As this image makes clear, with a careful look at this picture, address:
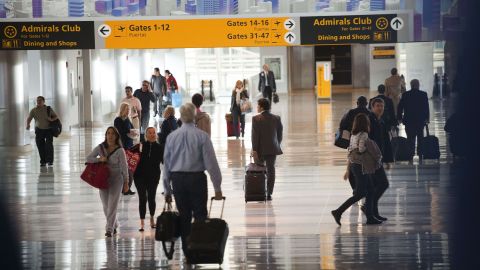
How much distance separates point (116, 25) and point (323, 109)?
64.4 ft

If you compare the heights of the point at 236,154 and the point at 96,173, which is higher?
the point at 96,173

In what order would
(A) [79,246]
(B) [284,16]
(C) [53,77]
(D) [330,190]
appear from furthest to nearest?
1. (C) [53,77]
2. (B) [284,16]
3. (D) [330,190]
4. (A) [79,246]

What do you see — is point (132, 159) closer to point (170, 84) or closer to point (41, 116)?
point (41, 116)

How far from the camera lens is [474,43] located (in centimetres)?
571

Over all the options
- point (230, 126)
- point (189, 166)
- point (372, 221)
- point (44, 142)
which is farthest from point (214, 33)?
point (189, 166)

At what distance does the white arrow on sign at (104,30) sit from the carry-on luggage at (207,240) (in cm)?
1133

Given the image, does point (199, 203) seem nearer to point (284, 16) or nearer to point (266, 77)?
point (284, 16)

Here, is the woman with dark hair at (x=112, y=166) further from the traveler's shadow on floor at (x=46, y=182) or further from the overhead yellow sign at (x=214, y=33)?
the overhead yellow sign at (x=214, y=33)

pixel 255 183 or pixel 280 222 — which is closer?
pixel 280 222

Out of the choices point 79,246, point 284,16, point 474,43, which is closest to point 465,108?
point 474,43

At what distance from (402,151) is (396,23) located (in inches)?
109

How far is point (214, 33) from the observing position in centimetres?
2119

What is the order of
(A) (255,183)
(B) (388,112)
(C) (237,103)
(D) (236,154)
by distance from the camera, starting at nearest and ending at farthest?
(A) (255,183)
(B) (388,112)
(D) (236,154)
(C) (237,103)

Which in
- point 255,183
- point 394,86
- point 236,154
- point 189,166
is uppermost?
point 394,86
